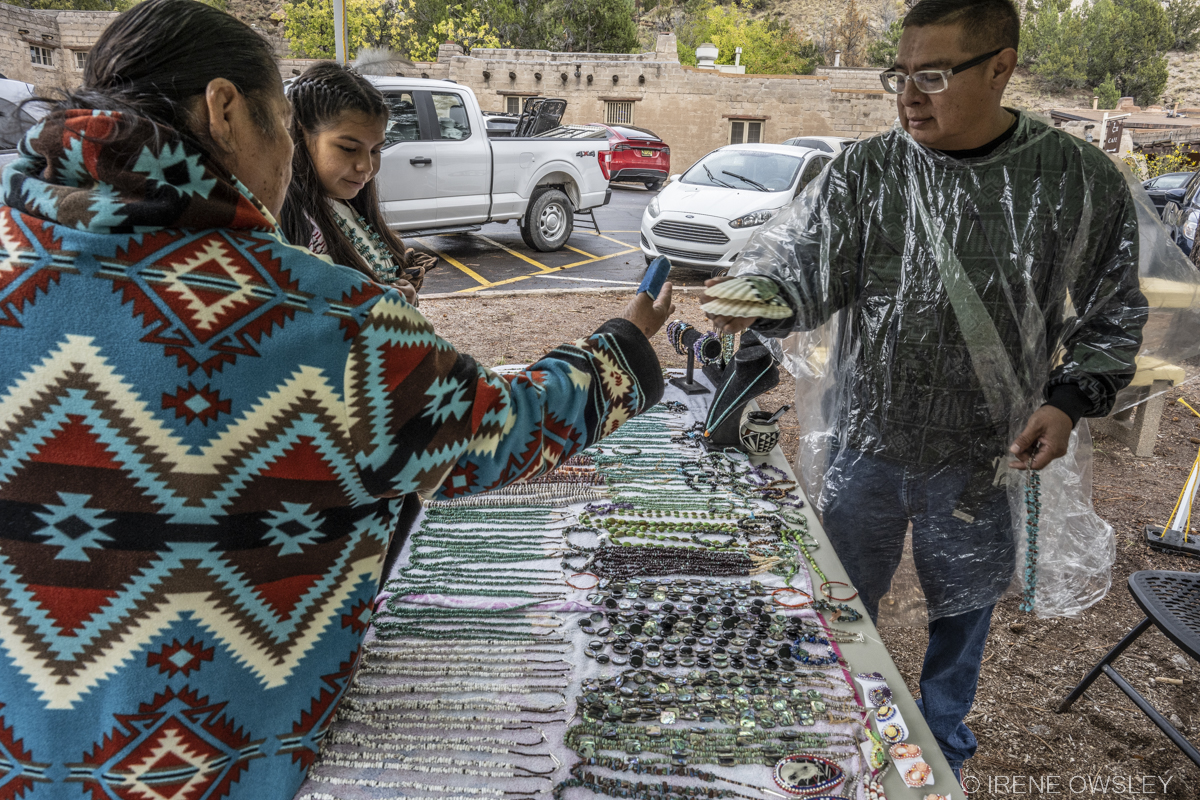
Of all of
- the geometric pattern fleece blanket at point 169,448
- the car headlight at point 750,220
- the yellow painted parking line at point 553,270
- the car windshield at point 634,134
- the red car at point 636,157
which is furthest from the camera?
the car windshield at point 634,134

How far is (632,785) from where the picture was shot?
47.9 inches

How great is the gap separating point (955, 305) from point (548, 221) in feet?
28.9

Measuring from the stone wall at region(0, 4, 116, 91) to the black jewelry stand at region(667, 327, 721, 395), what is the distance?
1172 inches

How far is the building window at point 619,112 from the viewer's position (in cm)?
2758

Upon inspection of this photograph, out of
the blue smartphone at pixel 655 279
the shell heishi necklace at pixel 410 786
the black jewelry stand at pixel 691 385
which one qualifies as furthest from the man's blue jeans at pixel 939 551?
the shell heishi necklace at pixel 410 786

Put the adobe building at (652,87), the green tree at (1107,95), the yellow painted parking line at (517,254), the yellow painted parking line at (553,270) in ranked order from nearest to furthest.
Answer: the yellow painted parking line at (553,270)
the yellow painted parking line at (517,254)
the adobe building at (652,87)
the green tree at (1107,95)

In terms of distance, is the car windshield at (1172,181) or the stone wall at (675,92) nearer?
the car windshield at (1172,181)

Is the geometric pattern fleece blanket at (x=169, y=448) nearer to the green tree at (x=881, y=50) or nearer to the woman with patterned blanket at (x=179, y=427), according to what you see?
the woman with patterned blanket at (x=179, y=427)

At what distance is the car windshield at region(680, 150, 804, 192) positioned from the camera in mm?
9000

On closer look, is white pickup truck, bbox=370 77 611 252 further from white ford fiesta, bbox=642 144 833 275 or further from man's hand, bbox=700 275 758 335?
man's hand, bbox=700 275 758 335

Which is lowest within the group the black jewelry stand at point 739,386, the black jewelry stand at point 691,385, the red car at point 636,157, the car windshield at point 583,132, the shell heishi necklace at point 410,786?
the shell heishi necklace at point 410,786

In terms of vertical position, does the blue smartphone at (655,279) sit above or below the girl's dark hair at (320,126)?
below

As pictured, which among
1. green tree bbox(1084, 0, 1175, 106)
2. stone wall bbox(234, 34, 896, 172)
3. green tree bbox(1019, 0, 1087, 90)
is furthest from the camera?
green tree bbox(1019, 0, 1087, 90)

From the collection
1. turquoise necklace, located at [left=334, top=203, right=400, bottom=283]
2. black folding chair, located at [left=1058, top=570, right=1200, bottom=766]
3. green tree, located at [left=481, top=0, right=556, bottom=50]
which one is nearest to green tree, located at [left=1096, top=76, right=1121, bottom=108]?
green tree, located at [left=481, top=0, right=556, bottom=50]
